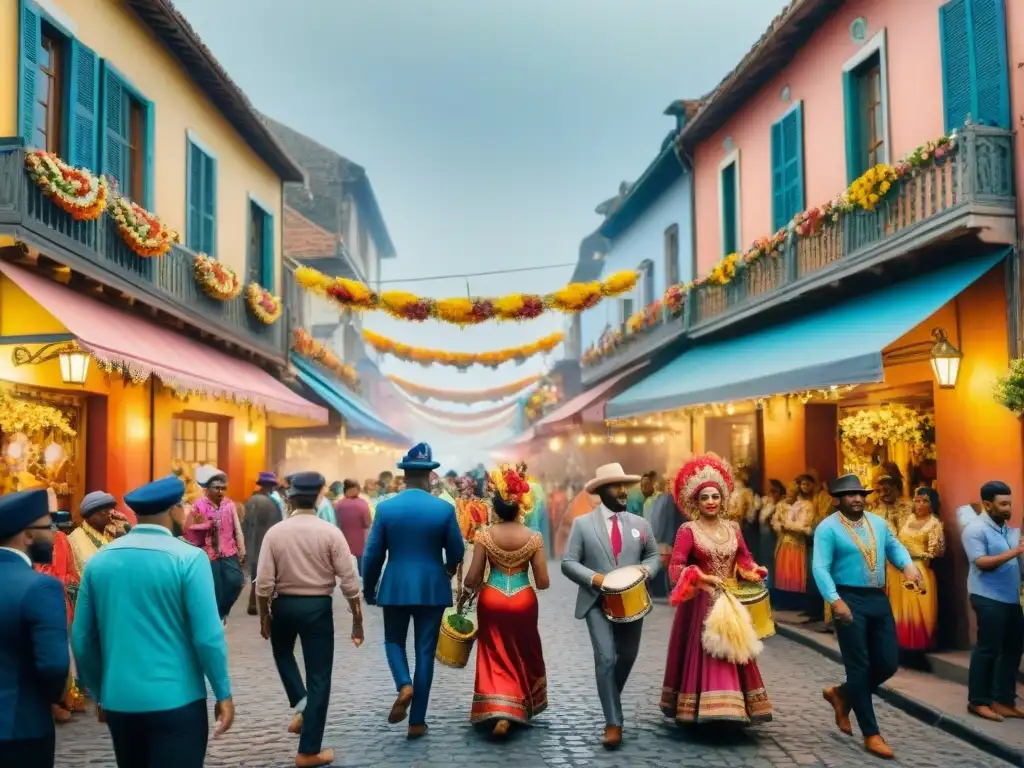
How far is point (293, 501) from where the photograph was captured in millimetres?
6859

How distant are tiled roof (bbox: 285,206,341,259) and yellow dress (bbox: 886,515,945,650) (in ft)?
79.3

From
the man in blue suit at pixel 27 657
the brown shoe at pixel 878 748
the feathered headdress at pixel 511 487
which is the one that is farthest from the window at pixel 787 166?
the man in blue suit at pixel 27 657

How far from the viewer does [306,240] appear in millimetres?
32500

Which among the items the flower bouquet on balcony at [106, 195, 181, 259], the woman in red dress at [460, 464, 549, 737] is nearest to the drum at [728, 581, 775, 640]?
the woman in red dress at [460, 464, 549, 737]

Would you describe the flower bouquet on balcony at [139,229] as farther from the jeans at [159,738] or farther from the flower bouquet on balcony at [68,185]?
the jeans at [159,738]

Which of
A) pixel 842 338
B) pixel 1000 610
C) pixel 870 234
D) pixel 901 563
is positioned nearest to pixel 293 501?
pixel 901 563

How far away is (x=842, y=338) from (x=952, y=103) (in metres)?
2.56

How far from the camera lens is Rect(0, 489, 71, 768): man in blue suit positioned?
3.86 meters

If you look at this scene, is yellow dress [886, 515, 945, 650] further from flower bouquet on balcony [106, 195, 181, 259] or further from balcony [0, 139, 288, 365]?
flower bouquet on balcony [106, 195, 181, 259]

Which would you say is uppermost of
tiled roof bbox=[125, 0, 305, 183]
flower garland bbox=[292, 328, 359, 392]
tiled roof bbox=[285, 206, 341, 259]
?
tiled roof bbox=[285, 206, 341, 259]

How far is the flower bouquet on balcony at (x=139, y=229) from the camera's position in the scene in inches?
476

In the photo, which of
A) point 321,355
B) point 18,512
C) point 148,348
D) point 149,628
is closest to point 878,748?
point 149,628

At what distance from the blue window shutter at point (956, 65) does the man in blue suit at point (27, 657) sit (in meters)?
9.24

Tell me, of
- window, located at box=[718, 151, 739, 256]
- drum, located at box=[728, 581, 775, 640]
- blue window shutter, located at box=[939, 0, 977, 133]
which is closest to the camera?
drum, located at box=[728, 581, 775, 640]
